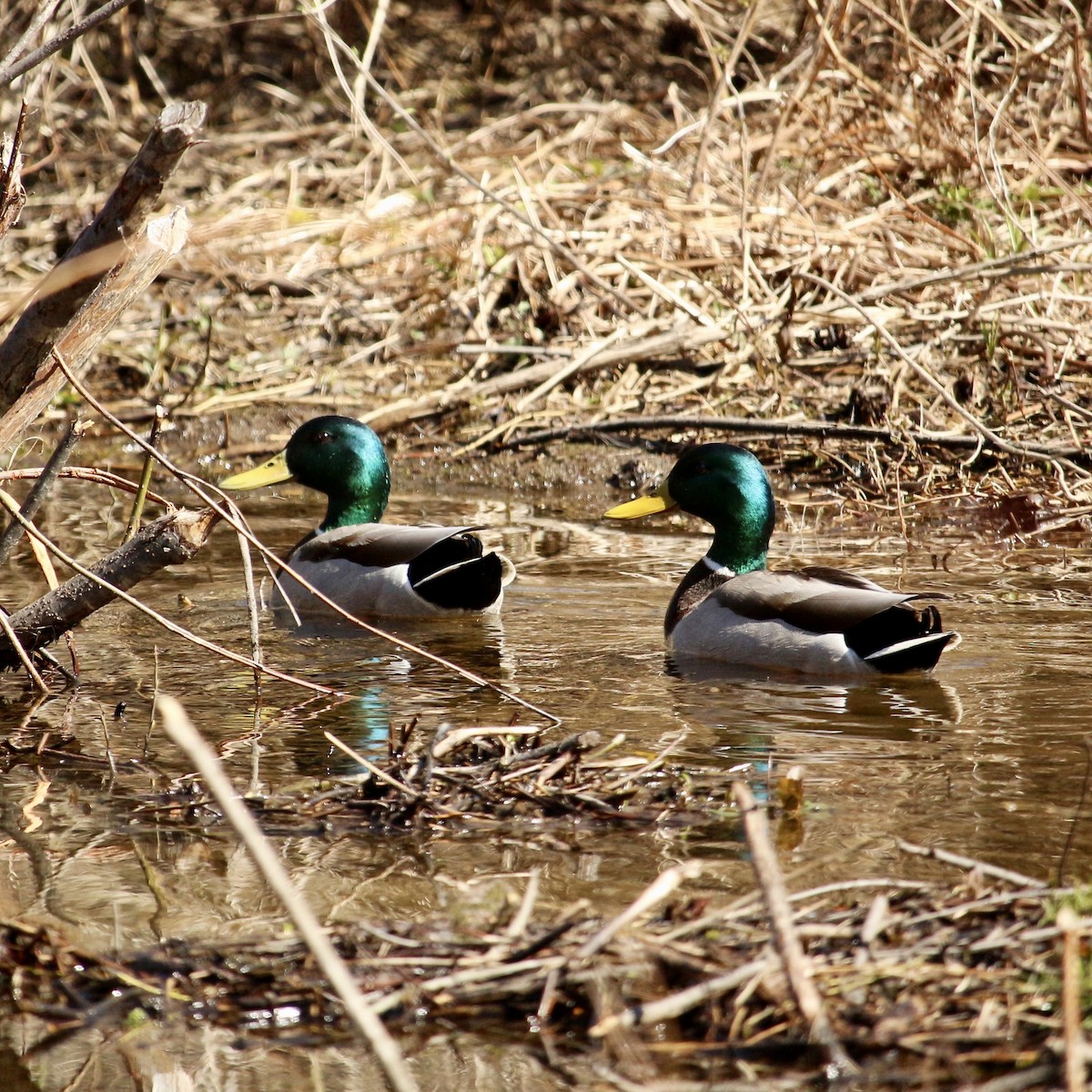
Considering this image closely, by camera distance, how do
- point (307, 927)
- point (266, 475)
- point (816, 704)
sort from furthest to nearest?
point (266, 475) < point (816, 704) < point (307, 927)

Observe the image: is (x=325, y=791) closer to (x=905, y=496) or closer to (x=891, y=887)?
(x=891, y=887)

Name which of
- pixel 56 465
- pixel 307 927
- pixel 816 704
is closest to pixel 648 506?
pixel 816 704

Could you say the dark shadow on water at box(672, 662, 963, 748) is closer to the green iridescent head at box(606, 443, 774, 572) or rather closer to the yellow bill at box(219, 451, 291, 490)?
the green iridescent head at box(606, 443, 774, 572)

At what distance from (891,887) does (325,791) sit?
4.70ft

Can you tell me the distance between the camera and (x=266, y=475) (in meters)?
7.75

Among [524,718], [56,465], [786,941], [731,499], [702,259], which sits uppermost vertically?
[56,465]

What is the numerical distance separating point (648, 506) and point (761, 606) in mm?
1127

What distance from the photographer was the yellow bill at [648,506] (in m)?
6.70

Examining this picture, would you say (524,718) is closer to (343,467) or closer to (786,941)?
(786,941)

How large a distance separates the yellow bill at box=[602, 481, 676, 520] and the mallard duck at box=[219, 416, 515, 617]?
1.69 ft

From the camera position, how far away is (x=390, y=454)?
9.25 metres

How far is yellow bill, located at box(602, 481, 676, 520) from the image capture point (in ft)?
22.0

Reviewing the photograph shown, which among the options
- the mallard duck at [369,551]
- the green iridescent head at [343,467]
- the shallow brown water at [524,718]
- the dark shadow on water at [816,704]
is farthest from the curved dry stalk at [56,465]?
the green iridescent head at [343,467]

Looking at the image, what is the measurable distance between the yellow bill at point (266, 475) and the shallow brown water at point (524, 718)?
1.00ft
